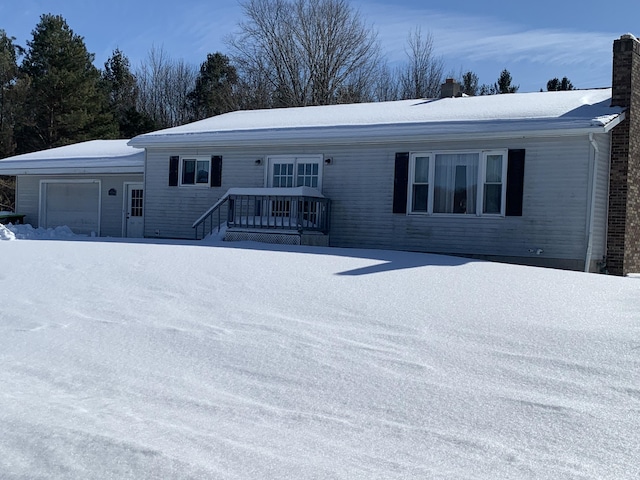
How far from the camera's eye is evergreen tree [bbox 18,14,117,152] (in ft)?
123

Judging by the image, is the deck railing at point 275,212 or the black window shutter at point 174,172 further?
the black window shutter at point 174,172

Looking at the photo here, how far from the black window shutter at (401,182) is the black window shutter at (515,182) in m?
2.19

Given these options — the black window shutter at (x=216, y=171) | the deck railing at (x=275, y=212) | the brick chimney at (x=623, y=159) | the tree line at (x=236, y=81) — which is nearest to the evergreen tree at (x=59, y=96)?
the tree line at (x=236, y=81)

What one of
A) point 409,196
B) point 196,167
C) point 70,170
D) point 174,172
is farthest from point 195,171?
point 70,170

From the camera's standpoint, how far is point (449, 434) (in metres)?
4.33

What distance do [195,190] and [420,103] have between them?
6296mm

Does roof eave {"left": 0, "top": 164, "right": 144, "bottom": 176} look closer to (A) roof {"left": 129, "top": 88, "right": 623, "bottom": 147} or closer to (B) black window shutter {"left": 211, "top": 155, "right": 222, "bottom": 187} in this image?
(A) roof {"left": 129, "top": 88, "right": 623, "bottom": 147}

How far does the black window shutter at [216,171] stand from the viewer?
17.5 metres

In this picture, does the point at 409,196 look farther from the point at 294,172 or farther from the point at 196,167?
the point at 196,167

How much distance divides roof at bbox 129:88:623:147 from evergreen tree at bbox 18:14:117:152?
20.6m

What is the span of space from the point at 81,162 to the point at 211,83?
25352 mm

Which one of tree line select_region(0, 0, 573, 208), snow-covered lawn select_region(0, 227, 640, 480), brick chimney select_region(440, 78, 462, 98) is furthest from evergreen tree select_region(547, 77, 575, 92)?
snow-covered lawn select_region(0, 227, 640, 480)

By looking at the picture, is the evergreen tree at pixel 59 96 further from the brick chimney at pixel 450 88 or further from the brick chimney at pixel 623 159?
the brick chimney at pixel 623 159

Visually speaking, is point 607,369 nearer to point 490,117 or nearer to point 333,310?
point 333,310
